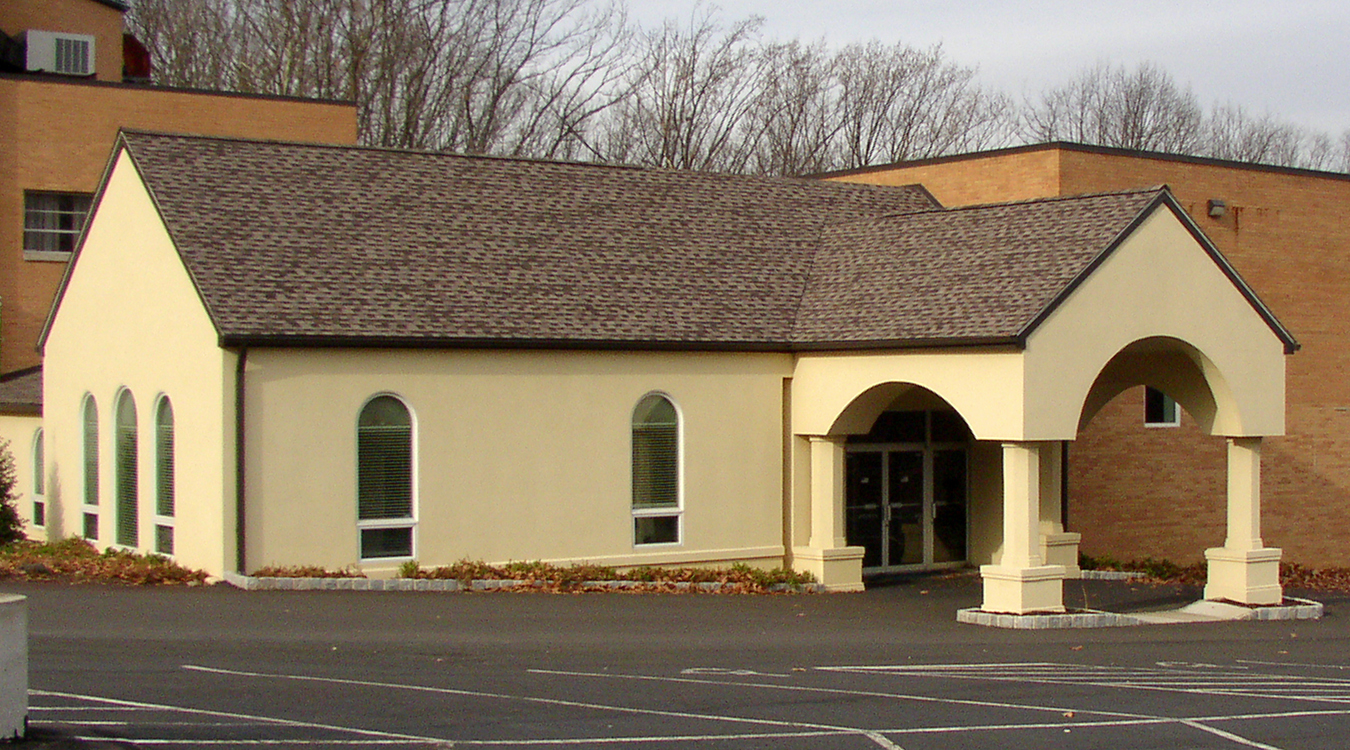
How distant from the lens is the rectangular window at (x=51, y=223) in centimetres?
3291

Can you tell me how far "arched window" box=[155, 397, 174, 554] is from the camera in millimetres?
21594

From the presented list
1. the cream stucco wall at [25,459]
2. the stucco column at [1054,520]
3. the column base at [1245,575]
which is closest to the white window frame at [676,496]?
the stucco column at [1054,520]

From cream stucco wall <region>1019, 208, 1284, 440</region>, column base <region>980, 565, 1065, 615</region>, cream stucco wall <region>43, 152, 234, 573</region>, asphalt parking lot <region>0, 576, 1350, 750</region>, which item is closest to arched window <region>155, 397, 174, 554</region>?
cream stucco wall <region>43, 152, 234, 573</region>

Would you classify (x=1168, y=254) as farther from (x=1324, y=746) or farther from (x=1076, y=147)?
(x=1324, y=746)

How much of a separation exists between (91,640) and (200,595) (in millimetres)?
3673

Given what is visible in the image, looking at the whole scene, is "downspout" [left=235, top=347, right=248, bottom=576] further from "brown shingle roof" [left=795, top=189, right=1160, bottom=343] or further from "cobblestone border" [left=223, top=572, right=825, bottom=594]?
"brown shingle roof" [left=795, top=189, right=1160, bottom=343]

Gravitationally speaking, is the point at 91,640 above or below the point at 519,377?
below

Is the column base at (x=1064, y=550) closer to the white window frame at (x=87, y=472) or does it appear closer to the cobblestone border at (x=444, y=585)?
the cobblestone border at (x=444, y=585)

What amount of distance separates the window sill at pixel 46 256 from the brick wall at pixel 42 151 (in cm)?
7

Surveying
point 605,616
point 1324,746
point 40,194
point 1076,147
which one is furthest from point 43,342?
point 1324,746

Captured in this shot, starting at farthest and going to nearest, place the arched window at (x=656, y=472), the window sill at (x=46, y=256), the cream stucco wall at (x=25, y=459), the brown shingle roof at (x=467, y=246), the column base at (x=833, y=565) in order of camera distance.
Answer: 1. the window sill at (x=46, y=256)
2. the cream stucco wall at (x=25, y=459)
3. the column base at (x=833, y=565)
4. the arched window at (x=656, y=472)
5. the brown shingle roof at (x=467, y=246)

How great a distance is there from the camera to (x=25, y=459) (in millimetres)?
27203

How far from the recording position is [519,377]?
21938 millimetres

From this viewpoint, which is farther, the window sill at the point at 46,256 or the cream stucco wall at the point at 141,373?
the window sill at the point at 46,256
